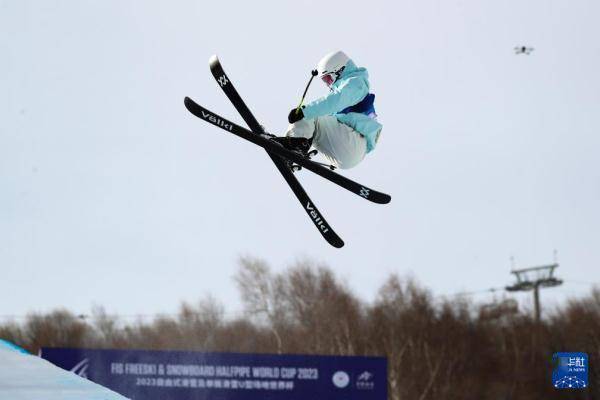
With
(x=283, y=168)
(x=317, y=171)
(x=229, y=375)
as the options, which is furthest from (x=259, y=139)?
(x=229, y=375)

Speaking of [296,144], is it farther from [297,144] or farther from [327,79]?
[327,79]

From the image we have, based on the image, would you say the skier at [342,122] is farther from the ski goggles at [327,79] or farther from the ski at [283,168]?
the ski at [283,168]

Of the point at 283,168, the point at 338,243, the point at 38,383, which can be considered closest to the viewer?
the point at 38,383

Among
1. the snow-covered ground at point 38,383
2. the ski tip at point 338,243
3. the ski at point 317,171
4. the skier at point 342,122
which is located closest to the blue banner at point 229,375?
the ski tip at point 338,243

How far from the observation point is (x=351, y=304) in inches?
1716

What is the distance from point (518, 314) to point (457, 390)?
7.70m

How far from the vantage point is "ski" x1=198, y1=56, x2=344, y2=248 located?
9297 millimetres

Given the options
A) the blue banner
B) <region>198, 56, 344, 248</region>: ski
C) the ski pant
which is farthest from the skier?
the blue banner

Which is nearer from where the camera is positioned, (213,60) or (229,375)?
(213,60)

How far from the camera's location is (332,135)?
8.81 m

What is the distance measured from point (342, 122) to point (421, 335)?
34033 millimetres

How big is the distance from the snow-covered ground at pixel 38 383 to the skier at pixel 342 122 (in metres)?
2.92

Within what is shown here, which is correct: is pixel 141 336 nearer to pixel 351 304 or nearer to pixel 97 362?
pixel 351 304

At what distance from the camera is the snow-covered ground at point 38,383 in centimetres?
684
